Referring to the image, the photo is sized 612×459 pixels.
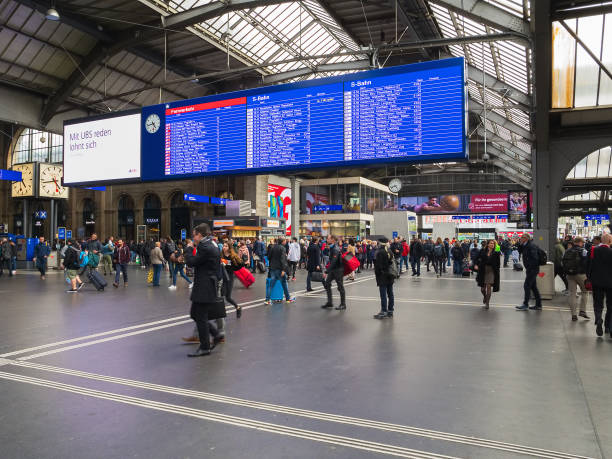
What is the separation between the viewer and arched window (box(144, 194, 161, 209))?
39031mm

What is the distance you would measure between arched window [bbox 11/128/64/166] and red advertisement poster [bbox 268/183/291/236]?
785 inches

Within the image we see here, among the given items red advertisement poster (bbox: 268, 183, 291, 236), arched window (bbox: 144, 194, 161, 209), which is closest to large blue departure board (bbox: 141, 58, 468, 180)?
red advertisement poster (bbox: 268, 183, 291, 236)

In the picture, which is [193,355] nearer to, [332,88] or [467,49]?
[332,88]

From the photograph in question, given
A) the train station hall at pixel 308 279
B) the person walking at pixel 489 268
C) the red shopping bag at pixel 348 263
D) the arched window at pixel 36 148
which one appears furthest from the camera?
the arched window at pixel 36 148

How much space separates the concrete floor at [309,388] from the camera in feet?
11.2

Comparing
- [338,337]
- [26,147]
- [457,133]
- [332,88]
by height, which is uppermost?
[26,147]

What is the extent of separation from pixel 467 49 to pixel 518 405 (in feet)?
62.8

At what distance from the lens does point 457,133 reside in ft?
33.9

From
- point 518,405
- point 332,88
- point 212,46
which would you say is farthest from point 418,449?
point 212,46

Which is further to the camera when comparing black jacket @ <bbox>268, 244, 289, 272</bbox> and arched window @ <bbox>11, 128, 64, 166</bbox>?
arched window @ <bbox>11, 128, 64, 166</bbox>

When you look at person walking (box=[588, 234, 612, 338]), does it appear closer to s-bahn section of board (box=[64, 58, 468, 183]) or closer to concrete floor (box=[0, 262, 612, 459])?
concrete floor (box=[0, 262, 612, 459])

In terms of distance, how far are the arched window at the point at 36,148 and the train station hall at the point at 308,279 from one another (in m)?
15.8

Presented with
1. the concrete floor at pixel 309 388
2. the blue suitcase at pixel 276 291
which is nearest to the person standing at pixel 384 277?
the concrete floor at pixel 309 388

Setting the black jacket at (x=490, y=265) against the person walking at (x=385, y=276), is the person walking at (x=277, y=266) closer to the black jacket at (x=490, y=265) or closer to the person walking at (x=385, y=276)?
the person walking at (x=385, y=276)
